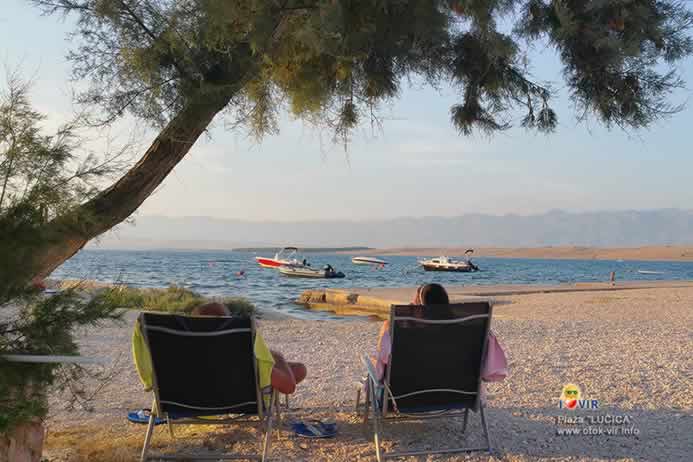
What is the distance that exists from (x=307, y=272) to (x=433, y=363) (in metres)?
39.2

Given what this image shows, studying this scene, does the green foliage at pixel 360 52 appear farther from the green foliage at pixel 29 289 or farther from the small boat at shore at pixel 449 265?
the small boat at shore at pixel 449 265

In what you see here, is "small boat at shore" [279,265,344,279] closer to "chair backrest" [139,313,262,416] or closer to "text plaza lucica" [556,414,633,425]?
"text plaza lucica" [556,414,633,425]

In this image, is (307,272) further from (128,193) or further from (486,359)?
(128,193)

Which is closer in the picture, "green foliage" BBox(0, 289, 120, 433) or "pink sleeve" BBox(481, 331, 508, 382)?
"green foliage" BBox(0, 289, 120, 433)

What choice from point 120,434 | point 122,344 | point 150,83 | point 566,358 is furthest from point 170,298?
point 150,83

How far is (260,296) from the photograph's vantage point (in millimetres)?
25781

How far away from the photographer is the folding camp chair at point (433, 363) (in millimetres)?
3393

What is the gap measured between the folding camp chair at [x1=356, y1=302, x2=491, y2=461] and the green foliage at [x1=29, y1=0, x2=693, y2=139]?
53.9 inches

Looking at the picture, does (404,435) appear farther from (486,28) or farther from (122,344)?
(122,344)

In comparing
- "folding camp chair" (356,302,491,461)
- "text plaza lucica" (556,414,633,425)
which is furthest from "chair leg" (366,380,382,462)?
"text plaza lucica" (556,414,633,425)

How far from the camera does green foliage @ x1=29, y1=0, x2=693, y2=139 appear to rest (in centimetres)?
319

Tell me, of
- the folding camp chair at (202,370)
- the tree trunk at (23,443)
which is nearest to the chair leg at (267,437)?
the folding camp chair at (202,370)

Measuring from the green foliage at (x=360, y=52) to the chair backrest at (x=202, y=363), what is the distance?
1045 mm

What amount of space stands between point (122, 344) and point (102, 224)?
5513 mm
